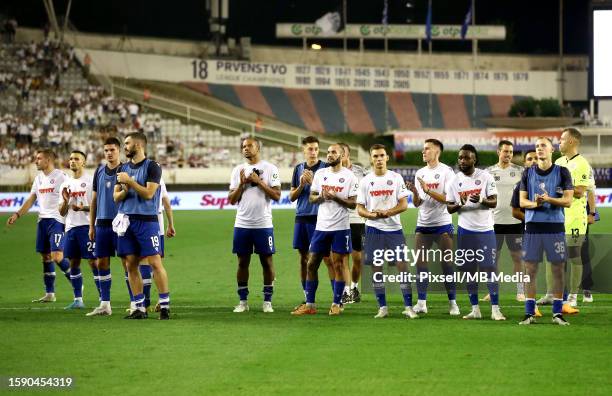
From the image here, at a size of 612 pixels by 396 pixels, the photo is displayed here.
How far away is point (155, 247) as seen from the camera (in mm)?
13938

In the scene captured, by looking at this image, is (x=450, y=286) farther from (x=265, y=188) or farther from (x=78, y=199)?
(x=78, y=199)

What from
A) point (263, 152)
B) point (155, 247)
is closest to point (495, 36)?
point (263, 152)

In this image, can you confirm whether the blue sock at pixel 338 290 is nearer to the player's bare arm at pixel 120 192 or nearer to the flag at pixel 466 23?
the player's bare arm at pixel 120 192

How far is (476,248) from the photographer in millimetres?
13984

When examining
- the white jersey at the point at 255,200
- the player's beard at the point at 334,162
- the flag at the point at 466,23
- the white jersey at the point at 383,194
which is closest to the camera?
the white jersey at the point at 383,194

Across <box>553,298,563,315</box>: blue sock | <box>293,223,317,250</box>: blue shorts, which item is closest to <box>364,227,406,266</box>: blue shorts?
<box>293,223,317,250</box>: blue shorts

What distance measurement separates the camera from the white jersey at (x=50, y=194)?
1684 centimetres

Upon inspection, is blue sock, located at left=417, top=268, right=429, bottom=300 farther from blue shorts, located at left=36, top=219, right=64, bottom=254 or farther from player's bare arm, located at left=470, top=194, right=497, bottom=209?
blue shorts, located at left=36, top=219, right=64, bottom=254

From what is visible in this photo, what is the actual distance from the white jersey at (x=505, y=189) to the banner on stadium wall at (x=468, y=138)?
1665 inches

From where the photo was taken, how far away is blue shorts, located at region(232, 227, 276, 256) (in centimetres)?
1474

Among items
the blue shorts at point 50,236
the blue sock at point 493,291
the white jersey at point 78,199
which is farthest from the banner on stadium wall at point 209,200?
the blue sock at point 493,291

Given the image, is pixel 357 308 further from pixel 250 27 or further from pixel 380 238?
pixel 250 27

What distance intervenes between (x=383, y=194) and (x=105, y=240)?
3.75m

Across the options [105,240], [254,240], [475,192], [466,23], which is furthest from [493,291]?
[466,23]
